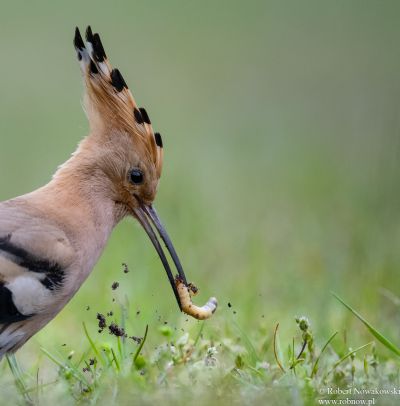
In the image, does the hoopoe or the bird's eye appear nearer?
the hoopoe

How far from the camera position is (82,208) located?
3328mm

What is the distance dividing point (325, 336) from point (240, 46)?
8665 millimetres

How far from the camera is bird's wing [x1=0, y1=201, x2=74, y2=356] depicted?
300cm

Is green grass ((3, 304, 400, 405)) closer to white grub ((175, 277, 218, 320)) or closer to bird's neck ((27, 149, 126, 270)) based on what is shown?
white grub ((175, 277, 218, 320))

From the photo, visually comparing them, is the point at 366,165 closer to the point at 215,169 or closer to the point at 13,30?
the point at 215,169

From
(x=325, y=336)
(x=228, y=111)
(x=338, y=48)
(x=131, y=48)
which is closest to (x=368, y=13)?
(x=338, y=48)

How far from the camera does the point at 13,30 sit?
11688 millimetres

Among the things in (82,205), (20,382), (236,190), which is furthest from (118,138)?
(236,190)

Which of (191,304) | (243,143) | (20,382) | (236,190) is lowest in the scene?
(243,143)

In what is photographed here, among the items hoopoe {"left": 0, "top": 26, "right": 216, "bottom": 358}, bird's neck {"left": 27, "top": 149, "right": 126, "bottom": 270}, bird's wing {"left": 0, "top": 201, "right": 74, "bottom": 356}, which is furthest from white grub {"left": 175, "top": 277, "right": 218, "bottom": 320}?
bird's wing {"left": 0, "top": 201, "right": 74, "bottom": 356}

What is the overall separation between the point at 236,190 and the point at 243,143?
1.50 m

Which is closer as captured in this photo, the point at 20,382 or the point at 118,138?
the point at 20,382

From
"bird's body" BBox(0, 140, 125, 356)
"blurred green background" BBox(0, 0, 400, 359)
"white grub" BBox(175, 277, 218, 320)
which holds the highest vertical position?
"bird's body" BBox(0, 140, 125, 356)

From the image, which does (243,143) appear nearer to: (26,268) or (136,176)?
(136,176)
